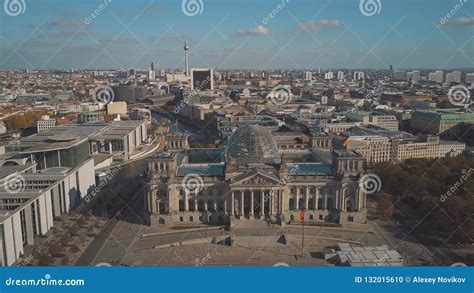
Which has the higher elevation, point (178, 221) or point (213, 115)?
point (213, 115)

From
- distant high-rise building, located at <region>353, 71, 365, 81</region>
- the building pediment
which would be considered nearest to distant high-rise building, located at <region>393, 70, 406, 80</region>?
distant high-rise building, located at <region>353, 71, 365, 81</region>

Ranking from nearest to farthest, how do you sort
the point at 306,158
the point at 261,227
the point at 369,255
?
the point at 369,255, the point at 261,227, the point at 306,158

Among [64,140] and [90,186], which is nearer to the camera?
[90,186]

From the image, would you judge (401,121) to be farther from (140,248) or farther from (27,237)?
(27,237)

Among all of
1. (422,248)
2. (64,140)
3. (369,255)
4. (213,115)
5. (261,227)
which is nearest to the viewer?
(369,255)

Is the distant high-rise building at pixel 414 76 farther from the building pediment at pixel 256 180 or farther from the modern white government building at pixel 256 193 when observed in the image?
the building pediment at pixel 256 180

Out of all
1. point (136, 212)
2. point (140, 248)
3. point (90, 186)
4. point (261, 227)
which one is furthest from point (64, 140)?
point (261, 227)

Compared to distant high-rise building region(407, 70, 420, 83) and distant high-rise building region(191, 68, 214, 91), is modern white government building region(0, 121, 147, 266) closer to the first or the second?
distant high-rise building region(191, 68, 214, 91)

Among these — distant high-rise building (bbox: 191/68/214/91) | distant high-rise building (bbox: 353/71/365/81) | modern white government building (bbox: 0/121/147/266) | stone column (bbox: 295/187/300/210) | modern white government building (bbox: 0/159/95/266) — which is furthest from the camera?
distant high-rise building (bbox: 353/71/365/81)
